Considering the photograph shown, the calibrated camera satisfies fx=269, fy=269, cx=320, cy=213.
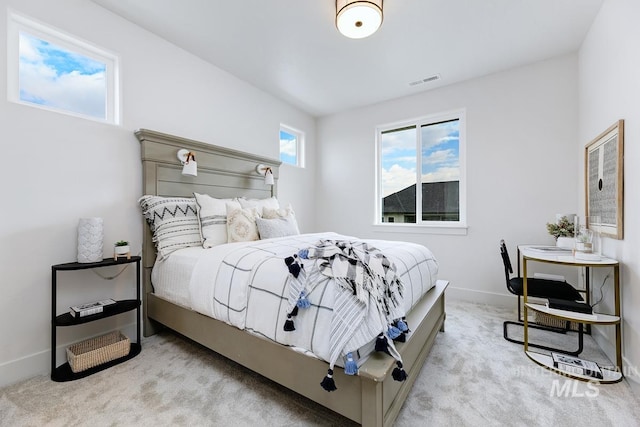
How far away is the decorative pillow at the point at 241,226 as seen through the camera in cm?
239

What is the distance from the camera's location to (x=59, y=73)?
2045 mm

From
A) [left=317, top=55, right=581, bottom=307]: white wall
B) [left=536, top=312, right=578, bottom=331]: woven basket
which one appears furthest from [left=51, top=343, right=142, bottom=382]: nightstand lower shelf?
[left=536, top=312, right=578, bottom=331]: woven basket

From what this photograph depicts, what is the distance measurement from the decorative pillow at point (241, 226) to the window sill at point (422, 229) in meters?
2.09

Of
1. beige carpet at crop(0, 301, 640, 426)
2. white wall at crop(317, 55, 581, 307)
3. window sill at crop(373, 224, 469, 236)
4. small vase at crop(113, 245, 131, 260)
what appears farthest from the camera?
window sill at crop(373, 224, 469, 236)

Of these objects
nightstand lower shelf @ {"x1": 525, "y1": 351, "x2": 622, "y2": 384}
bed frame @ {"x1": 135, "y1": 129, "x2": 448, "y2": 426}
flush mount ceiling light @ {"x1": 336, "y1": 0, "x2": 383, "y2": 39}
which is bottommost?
nightstand lower shelf @ {"x1": 525, "y1": 351, "x2": 622, "y2": 384}

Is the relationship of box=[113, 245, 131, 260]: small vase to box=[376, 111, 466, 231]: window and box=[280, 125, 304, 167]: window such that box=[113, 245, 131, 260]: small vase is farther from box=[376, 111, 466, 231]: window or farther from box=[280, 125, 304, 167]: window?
box=[376, 111, 466, 231]: window

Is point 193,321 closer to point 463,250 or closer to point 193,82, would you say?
point 193,82

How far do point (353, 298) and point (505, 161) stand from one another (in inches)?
116

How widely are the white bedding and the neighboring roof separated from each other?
155 cm

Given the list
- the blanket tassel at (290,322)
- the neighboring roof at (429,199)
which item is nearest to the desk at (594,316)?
the neighboring roof at (429,199)

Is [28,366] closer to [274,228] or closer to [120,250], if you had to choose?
[120,250]

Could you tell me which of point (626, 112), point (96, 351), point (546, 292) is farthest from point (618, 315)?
point (96, 351)

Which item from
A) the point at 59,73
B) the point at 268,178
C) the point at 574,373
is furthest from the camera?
the point at 268,178

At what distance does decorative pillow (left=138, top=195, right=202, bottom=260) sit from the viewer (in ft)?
7.43
